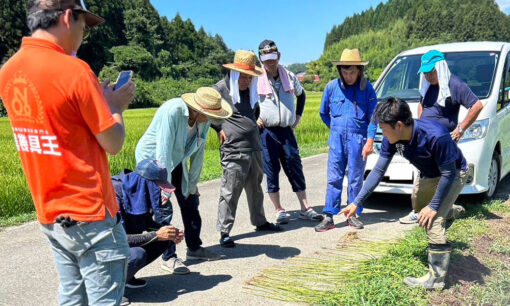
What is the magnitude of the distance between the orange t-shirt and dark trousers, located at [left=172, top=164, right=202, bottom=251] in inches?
89.0

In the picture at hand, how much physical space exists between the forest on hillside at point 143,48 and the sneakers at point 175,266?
A: 135 ft

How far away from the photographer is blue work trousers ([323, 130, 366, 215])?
566 centimetres

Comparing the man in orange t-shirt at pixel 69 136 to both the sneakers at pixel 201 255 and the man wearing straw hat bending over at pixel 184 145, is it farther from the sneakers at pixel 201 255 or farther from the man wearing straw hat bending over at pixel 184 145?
the sneakers at pixel 201 255

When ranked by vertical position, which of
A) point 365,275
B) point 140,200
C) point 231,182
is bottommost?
point 365,275

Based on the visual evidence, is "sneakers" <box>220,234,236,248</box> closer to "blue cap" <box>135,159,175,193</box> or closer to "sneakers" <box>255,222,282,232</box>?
"sneakers" <box>255,222,282,232</box>

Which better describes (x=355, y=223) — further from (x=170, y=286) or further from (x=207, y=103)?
(x=207, y=103)

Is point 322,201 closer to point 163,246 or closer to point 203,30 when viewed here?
point 163,246

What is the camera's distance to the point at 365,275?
390cm

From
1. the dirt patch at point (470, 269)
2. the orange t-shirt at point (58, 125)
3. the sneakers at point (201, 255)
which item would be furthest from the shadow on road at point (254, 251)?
the orange t-shirt at point (58, 125)

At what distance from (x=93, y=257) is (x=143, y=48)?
62.9 meters

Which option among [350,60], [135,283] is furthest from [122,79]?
[350,60]

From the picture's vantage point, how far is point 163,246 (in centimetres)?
394

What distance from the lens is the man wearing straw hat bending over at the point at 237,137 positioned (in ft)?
16.9

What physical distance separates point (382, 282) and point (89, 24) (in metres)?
2.86
